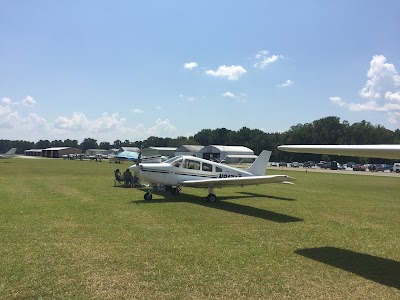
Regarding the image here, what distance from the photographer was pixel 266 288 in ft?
17.6

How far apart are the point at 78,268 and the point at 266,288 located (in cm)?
313

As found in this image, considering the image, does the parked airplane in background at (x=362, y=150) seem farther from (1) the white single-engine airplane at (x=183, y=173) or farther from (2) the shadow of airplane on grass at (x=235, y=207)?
(1) the white single-engine airplane at (x=183, y=173)

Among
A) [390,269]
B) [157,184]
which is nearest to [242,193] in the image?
[157,184]

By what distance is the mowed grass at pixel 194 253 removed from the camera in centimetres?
526

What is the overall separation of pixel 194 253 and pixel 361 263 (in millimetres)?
3192

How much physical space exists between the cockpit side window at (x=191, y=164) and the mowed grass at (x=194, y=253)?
130 inches

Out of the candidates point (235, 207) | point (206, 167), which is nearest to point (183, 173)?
point (206, 167)

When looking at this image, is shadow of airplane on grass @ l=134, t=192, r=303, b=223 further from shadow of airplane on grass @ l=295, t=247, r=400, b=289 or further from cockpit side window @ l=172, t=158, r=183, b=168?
shadow of airplane on grass @ l=295, t=247, r=400, b=289

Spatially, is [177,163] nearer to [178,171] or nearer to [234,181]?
[178,171]

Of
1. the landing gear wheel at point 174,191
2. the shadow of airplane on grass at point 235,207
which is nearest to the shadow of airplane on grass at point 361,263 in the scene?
the shadow of airplane on grass at point 235,207

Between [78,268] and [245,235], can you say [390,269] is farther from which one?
[78,268]

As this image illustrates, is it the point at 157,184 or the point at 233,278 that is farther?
the point at 157,184

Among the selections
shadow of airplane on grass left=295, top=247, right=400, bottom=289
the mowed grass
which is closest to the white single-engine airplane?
the mowed grass

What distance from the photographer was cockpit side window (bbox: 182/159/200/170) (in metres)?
16.1
